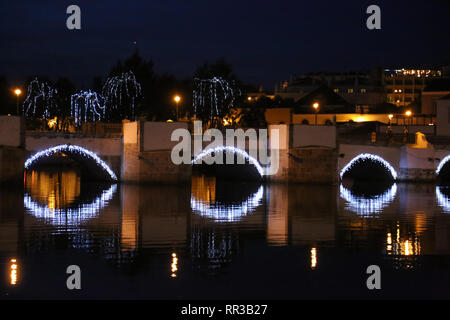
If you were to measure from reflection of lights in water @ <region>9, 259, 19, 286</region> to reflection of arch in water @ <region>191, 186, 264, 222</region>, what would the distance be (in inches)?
393

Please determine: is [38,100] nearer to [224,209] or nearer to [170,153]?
[170,153]

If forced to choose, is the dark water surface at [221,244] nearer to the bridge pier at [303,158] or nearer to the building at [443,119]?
the bridge pier at [303,158]

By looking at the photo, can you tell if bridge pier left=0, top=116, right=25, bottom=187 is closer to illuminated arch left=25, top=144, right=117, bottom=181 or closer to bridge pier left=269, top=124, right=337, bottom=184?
illuminated arch left=25, top=144, right=117, bottom=181

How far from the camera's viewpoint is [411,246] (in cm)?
2125

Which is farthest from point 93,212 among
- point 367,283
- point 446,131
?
point 446,131

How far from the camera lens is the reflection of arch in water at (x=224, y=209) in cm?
2770

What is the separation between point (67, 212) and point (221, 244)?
357 inches

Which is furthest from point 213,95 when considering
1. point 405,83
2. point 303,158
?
point 405,83

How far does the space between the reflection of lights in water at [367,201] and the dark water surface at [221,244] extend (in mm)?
86

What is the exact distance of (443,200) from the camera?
1380 inches

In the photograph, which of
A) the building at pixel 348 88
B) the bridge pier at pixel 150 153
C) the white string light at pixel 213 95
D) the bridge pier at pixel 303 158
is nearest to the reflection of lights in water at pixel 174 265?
the bridge pier at pixel 150 153

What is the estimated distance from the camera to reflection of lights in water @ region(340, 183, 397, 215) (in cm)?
3058
